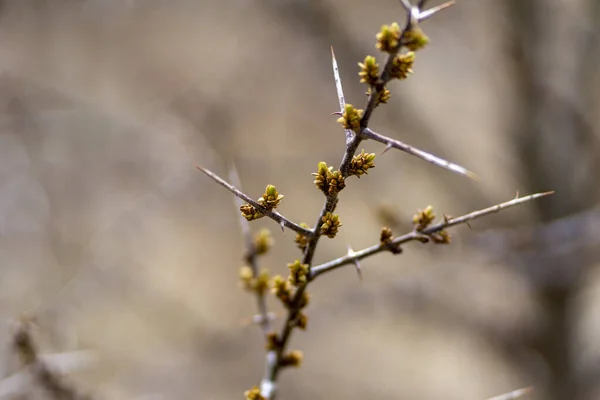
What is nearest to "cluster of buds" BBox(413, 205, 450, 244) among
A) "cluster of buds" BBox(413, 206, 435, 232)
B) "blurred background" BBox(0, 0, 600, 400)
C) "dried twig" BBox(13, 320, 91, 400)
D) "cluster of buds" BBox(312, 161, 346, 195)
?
"cluster of buds" BBox(413, 206, 435, 232)

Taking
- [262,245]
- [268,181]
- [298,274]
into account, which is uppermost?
[268,181]

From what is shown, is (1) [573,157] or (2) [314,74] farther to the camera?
(2) [314,74]

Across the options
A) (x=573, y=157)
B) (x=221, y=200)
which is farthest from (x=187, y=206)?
(x=573, y=157)

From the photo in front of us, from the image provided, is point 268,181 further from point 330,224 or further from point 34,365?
point 330,224

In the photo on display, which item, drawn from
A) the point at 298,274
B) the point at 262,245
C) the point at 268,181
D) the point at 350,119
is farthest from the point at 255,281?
the point at 268,181

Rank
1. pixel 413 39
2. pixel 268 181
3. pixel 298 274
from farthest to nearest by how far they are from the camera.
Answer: pixel 268 181, pixel 298 274, pixel 413 39

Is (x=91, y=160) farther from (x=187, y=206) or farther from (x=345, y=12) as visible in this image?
(x=345, y=12)

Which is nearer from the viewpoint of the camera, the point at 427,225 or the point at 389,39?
the point at 389,39

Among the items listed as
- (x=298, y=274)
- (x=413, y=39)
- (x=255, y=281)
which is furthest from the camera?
(x=255, y=281)
